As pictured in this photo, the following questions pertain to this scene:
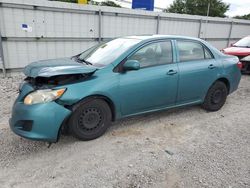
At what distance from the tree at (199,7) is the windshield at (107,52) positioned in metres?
32.5

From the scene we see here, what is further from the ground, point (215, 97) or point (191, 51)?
point (191, 51)

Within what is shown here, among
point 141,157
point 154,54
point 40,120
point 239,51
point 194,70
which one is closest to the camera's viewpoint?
point 40,120

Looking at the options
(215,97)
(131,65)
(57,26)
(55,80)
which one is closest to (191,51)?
(215,97)

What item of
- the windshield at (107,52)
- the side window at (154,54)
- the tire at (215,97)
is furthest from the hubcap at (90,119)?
the tire at (215,97)

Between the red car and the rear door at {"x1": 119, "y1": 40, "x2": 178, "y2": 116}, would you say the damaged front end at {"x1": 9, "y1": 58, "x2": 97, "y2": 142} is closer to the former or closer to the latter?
the rear door at {"x1": 119, "y1": 40, "x2": 178, "y2": 116}

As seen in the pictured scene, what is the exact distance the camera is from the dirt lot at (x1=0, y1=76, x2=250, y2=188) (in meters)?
2.46

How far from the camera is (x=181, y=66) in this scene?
3865mm

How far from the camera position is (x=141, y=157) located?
2889 mm

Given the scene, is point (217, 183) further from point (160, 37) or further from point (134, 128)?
point (160, 37)

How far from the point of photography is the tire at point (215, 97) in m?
4.41

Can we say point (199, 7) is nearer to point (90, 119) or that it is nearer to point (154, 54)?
point (154, 54)

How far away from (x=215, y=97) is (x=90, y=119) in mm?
2696

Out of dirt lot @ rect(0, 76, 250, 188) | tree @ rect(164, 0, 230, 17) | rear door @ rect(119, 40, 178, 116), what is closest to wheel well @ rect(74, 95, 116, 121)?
rear door @ rect(119, 40, 178, 116)

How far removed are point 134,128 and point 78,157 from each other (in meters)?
1.16
